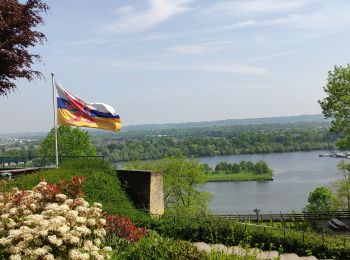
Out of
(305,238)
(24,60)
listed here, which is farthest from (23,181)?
(305,238)

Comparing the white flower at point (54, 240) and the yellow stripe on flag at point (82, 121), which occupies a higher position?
the yellow stripe on flag at point (82, 121)

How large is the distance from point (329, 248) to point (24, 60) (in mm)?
11445

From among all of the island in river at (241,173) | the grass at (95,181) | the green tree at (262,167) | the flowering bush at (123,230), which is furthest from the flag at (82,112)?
the green tree at (262,167)

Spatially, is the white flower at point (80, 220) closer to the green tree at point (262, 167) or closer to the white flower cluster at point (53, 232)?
the white flower cluster at point (53, 232)

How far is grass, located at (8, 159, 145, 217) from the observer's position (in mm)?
14336

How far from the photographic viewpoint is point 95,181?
15.9m

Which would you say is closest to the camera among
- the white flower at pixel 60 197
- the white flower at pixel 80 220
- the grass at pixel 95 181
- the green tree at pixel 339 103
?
the white flower at pixel 80 220

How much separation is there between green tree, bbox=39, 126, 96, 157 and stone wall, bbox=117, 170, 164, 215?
1917 cm

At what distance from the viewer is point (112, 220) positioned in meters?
11.0

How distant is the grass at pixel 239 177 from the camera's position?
317 ft

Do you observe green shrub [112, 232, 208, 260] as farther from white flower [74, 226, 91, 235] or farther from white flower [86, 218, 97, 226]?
white flower [74, 226, 91, 235]

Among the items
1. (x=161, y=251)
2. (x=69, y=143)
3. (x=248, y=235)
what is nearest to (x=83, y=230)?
(x=161, y=251)

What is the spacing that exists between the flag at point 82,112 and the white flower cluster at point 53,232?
27.0 feet

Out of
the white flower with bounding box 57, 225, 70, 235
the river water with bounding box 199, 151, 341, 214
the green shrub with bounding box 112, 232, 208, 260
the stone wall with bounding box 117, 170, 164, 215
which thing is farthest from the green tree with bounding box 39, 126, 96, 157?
the white flower with bounding box 57, 225, 70, 235
